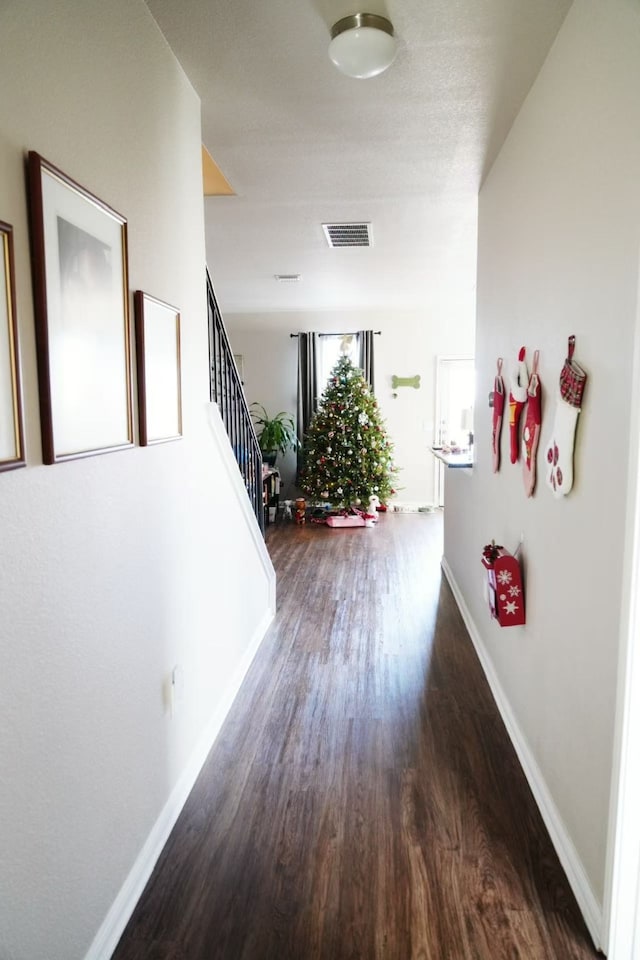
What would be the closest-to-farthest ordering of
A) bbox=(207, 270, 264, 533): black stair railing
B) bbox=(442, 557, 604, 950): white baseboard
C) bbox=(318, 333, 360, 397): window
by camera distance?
1. bbox=(442, 557, 604, 950): white baseboard
2. bbox=(207, 270, 264, 533): black stair railing
3. bbox=(318, 333, 360, 397): window

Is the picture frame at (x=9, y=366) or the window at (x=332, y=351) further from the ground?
the window at (x=332, y=351)

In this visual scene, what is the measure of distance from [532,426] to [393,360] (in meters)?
5.70

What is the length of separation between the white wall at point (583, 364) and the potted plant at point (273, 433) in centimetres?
498

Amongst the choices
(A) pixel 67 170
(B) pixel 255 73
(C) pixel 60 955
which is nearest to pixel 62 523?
(A) pixel 67 170

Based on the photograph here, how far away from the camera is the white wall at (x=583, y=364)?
134 centimetres

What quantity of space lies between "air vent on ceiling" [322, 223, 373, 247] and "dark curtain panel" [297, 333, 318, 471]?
3240 millimetres

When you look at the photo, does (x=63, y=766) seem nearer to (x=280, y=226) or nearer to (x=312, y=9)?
(x=312, y=9)

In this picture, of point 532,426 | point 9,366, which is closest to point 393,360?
point 532,426

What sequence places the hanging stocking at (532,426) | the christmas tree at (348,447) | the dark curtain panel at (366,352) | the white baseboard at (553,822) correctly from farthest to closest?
1. the dark curtain panel at (366,352)
2. the christmas tree at (348,447)
3. the hanging stocking at (532,426)
4. the white baseboard at (553,822)

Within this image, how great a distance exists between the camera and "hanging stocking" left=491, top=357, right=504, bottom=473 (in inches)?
104

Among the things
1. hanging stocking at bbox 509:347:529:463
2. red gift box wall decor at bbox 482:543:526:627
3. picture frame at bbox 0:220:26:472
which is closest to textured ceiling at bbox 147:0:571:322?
hanging stocking at bbox 509:347:529:463

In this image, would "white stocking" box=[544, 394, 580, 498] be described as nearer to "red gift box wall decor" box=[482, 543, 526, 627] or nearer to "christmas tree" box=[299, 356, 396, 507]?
"red gift box wall decor" box=[482, 543, 526, 627]

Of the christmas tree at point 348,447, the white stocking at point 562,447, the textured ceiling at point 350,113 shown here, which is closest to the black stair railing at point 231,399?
the textured ceiling at point 350,113

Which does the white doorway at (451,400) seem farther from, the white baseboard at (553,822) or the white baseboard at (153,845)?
the white baseboard at (153,845)
